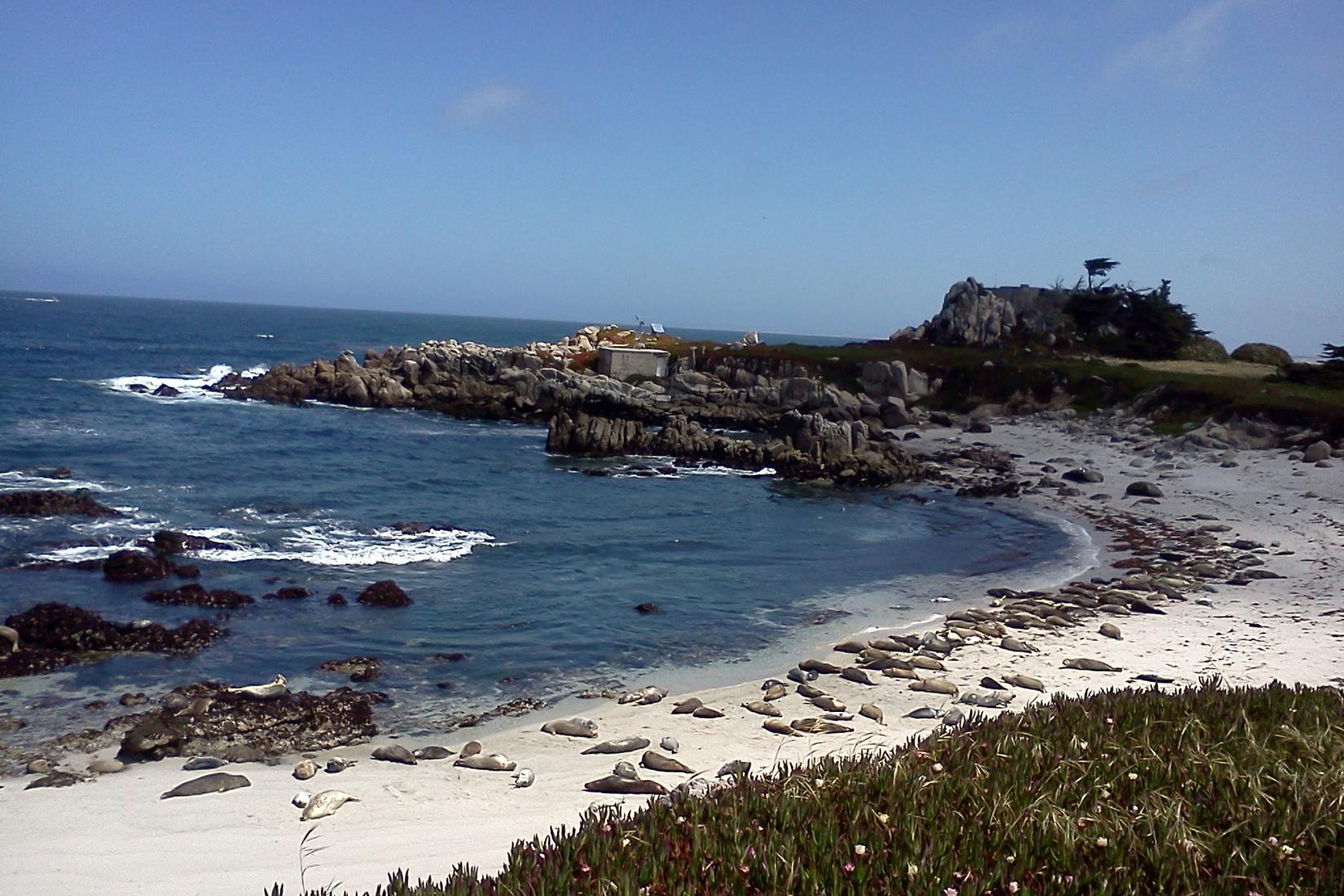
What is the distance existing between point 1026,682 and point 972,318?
52513mm

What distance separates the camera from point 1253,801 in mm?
5125

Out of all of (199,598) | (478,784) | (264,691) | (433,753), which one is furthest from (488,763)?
(199,598)

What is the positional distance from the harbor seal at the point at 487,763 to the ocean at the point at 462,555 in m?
1.78

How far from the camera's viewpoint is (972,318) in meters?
62.1

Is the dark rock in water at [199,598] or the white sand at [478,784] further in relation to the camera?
the dark rock in water at [199,598]

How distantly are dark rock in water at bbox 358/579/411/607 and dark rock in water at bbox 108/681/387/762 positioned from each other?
4.55 meters

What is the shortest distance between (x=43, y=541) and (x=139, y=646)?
328 inches

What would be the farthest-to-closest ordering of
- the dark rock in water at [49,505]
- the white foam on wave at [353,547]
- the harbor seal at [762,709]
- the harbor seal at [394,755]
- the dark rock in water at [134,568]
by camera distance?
1. the dark rock in water at [49,505]
2. the white foam on wave at [353,547]
3. the dark rock in water at [134,568]
4. the harbor seal at [762,709]
5. the harbor seal at [394,755]

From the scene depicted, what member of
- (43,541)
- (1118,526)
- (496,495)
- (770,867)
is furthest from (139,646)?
(1118,526)

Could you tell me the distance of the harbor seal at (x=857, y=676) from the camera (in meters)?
13.5

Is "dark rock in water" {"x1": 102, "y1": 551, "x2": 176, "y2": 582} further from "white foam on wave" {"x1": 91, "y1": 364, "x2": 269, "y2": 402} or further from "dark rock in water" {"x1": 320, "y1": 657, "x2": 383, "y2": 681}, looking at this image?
"white foam on wave" {"x1": 91, "y1": 364, "x2": 269, "y2": 402}

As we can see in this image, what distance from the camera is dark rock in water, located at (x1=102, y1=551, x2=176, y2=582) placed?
18.4 metres

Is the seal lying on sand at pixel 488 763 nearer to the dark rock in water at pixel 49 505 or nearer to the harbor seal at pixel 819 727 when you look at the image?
the harbor seal at pixel 819 727

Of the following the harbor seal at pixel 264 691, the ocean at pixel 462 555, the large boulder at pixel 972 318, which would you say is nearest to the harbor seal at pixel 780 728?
the ocean at pixel 462 555
